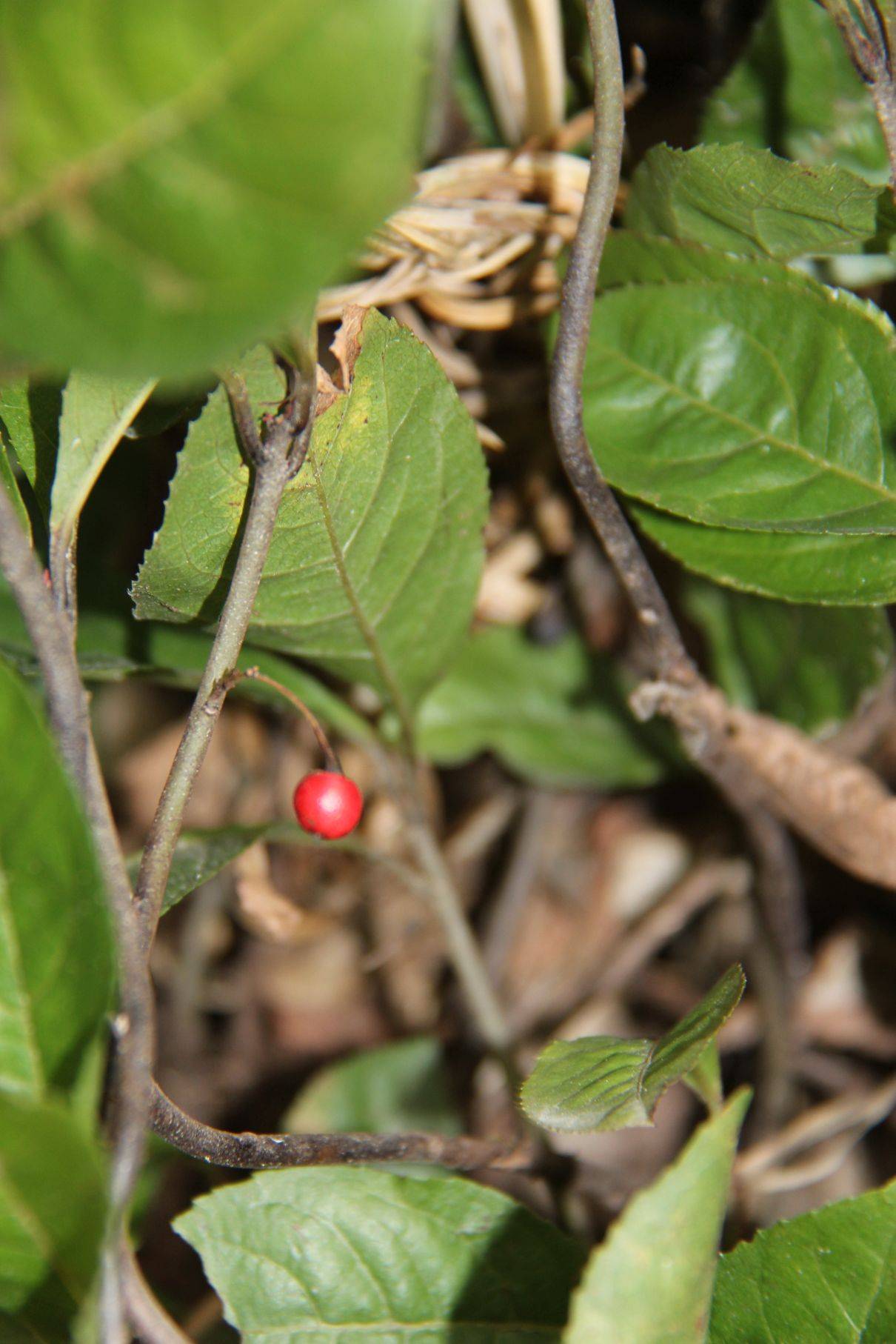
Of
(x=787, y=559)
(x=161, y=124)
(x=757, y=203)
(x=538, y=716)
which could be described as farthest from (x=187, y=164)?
(x=538, y=716)

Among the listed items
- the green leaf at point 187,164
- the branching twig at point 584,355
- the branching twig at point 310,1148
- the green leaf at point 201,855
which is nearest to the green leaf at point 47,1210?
the branching twig at point 310,1148

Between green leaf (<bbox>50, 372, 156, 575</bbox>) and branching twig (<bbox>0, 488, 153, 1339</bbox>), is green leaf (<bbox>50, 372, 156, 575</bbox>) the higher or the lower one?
the higher one

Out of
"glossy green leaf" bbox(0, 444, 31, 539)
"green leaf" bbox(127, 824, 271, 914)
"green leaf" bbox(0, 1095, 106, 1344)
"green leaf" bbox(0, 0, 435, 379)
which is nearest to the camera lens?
"green leaf" bbox(0, 0, 435, 379)

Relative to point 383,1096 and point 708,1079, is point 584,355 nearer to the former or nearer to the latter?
point 708,1079

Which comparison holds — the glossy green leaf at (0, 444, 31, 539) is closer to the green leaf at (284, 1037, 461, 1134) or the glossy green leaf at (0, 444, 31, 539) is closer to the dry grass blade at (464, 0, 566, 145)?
the dry grass blade at (464, 0, 566, 145)

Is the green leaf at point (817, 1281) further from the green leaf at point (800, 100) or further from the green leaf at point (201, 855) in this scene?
the green leaf at point (800, 100)

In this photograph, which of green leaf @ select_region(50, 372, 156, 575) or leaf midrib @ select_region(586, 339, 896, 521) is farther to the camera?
leaf midrib @ select_region(586, 339, 896, 521)

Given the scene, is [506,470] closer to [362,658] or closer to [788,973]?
[362,658]

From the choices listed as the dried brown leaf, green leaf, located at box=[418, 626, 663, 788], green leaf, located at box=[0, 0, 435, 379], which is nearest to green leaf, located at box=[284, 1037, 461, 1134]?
green leaf, located at box=[418, 626, 663, 788]
